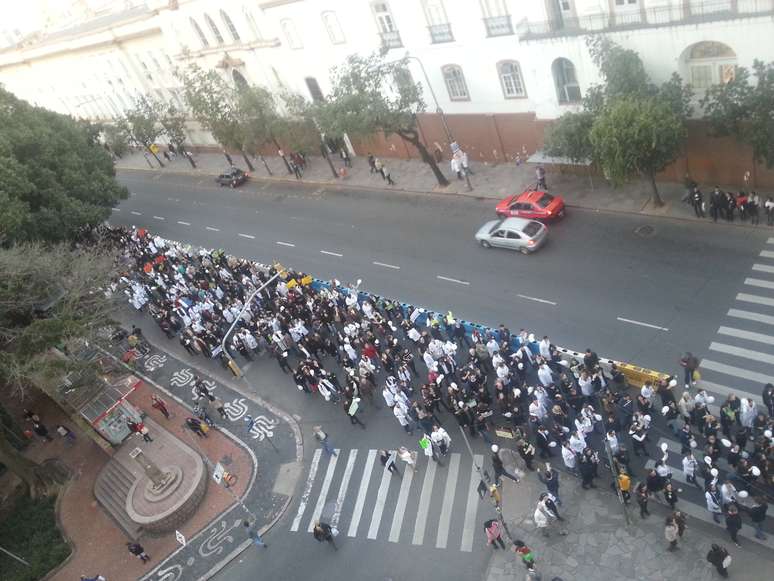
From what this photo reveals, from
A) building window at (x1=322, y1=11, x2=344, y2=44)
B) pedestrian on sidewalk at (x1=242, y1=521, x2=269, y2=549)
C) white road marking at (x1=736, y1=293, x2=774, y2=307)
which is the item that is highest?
building window at (x1=322, y1=11, x2=344, y2=44)

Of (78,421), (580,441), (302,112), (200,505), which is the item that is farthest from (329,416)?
(302,112)

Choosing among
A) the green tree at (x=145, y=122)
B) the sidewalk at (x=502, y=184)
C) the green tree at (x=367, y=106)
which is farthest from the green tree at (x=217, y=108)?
the green tree at (x=367, y=106)

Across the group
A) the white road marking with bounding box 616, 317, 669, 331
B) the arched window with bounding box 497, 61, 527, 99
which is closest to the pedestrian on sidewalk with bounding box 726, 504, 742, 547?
the white road marking with bounding box 616, 317, 669, 331

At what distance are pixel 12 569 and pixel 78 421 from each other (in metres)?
6.43

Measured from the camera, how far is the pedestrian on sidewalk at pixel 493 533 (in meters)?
17.1

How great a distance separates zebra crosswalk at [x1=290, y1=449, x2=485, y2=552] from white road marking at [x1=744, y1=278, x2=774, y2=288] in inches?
443

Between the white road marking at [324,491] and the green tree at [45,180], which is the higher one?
the green tree at [45,180]

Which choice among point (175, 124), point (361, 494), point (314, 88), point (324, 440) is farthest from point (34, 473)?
point (175, 124)

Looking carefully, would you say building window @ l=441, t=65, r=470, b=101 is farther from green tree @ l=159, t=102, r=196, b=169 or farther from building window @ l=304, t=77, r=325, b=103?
green tree @ l=159, t=102, r=196, b=169

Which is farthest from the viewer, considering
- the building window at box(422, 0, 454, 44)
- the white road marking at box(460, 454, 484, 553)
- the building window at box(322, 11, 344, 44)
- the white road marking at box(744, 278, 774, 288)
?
the building window at box(322, 11, 344, 44)

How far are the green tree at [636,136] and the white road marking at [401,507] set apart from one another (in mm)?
14162

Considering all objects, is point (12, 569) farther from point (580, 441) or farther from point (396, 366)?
point (580, 441)

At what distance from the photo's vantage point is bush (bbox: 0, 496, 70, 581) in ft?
73.3

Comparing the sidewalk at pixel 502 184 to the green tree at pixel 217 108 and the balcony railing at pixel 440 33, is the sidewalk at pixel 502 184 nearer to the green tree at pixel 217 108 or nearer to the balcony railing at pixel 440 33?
the green tree at pixel 217 108
